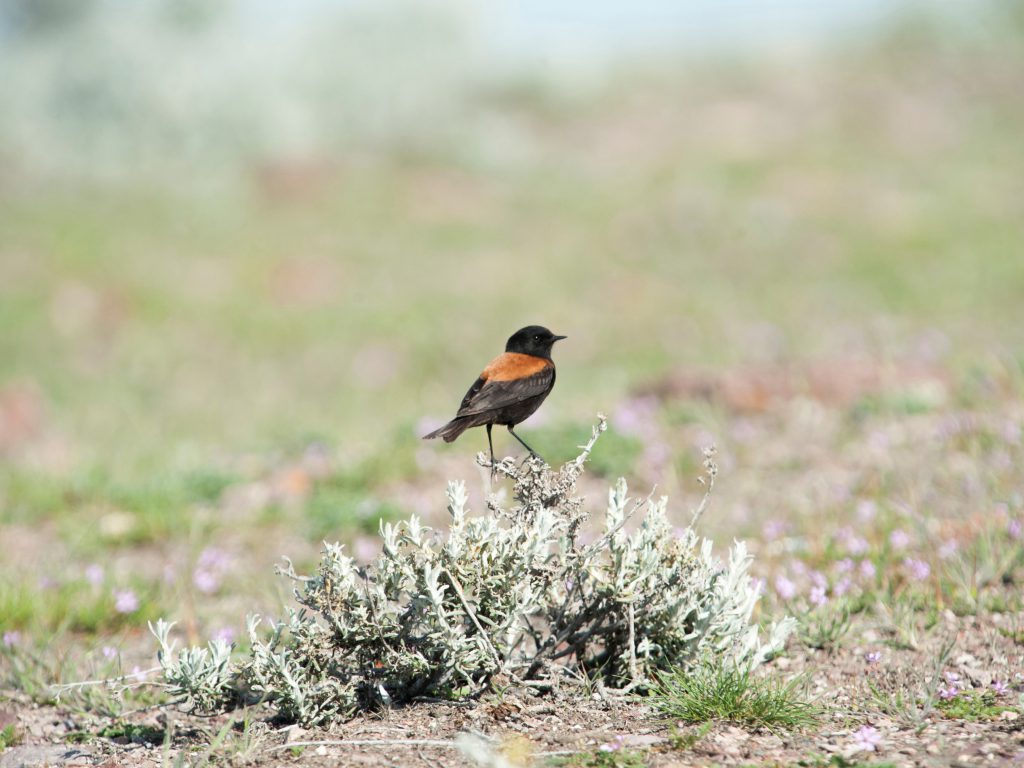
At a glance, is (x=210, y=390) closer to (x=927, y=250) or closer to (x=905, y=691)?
(x=905, y=691)

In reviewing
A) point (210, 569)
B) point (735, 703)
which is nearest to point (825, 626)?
point (735, 703)

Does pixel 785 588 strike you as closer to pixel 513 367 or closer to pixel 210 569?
pixel 513 367

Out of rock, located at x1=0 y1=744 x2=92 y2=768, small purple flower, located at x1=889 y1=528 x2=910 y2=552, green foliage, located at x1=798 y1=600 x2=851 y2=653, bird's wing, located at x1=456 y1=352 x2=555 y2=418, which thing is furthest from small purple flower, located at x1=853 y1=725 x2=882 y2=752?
rock, located at x1=0 y1=744 x2=92 y2=768

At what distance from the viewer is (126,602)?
4531 mm

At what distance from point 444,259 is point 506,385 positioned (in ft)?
39.8

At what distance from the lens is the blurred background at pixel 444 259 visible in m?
6.34

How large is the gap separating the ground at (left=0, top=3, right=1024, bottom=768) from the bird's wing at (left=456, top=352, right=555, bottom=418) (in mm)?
972

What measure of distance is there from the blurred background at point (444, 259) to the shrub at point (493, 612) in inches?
65.9

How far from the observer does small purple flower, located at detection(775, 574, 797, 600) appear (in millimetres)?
4129

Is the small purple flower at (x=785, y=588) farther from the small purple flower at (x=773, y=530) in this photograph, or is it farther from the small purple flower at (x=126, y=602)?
the small purple flower at (x=126, y=602)

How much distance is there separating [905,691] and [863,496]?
219 cm

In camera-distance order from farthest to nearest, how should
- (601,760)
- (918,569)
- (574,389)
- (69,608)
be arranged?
(574,389)
(69,608)
(918,569)
(601,760)

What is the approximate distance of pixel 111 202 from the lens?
703 inches

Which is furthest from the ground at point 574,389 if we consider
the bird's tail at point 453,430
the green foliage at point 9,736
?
the bird's tail at point 453,430
